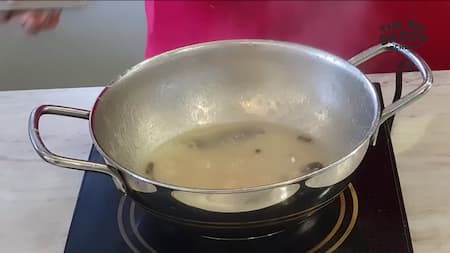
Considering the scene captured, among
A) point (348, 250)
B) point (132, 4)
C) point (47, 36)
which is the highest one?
point (348, 250)

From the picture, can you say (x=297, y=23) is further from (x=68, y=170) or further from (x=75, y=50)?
(x=75, y=50)

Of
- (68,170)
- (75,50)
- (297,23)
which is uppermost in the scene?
(297,23)

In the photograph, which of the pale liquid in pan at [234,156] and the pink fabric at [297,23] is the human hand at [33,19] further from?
the pale liquid in pan at [234,156]

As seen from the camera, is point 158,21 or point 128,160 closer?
point 128,160

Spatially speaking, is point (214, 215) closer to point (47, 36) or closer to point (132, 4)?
point (132, 4)

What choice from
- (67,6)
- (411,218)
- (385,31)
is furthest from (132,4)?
(411,218)

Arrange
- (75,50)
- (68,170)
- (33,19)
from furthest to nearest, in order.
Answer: (75,50) < (33,19) < (68,170)

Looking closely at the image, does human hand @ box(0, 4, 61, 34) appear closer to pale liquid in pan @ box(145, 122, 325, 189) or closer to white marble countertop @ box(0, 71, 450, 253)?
white marble countertop @ box(0, 71, 450, 253)

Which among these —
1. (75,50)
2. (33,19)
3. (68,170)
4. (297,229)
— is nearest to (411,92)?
(297,229)
